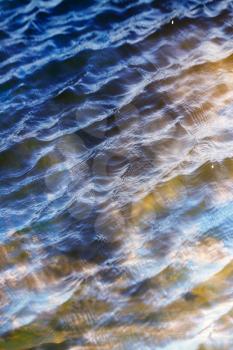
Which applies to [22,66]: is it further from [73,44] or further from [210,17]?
[210,17]

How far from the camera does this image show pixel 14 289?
368 centimetres

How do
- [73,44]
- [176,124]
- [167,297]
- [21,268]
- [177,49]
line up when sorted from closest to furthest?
[167,297], [21,268], [176,124], [177,49], [73,44]

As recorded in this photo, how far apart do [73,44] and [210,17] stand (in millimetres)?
2375

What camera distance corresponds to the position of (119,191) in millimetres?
4480

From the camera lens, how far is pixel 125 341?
326 centimetres

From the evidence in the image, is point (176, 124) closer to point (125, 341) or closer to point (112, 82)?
point (112, 82)

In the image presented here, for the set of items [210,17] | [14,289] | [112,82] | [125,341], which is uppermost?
[210,17]

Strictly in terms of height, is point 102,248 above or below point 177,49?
below

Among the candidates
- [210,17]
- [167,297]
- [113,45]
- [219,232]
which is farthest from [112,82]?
[167,297]

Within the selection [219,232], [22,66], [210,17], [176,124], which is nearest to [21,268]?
[219,232]

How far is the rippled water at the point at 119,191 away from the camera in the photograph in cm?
340

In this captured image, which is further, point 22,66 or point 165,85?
point 22,66

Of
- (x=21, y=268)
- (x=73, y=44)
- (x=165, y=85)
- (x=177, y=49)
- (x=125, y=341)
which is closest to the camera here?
(x=125, y=341)

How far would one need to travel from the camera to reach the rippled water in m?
3.40
